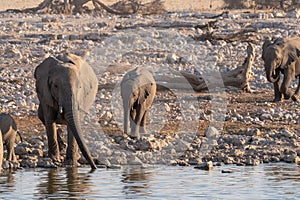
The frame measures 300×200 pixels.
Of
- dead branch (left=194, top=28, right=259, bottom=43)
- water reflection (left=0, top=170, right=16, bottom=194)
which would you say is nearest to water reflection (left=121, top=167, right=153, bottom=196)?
water reflection (left=0, top=170, right=16, bottom=194)

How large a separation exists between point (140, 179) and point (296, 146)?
2542mm

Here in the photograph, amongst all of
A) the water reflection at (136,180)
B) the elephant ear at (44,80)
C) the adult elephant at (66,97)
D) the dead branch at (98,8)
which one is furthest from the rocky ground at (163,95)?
the dead branch at (98,8)

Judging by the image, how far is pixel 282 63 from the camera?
16.5 meters

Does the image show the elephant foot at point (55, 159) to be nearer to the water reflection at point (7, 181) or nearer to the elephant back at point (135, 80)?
the water reflection at point (7, 181)

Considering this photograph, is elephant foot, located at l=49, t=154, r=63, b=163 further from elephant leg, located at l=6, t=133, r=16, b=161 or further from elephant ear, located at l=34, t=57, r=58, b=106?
elephant ear, located at l=34, t=57, r=58, b=106

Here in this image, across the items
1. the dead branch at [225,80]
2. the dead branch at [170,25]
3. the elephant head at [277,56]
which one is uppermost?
the dead branch at [170,25]

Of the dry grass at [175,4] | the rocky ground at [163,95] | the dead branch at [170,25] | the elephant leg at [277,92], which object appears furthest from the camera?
the dry grass at [175,4]

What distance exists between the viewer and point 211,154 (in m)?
11.7

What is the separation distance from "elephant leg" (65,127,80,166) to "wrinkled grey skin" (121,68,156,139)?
4.96ft

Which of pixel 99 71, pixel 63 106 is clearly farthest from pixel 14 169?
pixel 99 71

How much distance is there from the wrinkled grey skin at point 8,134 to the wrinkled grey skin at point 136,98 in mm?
1886

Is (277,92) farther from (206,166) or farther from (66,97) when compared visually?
(66,97)

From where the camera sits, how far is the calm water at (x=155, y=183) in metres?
9.49

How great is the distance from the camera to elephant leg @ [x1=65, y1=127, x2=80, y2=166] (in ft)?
35.7
